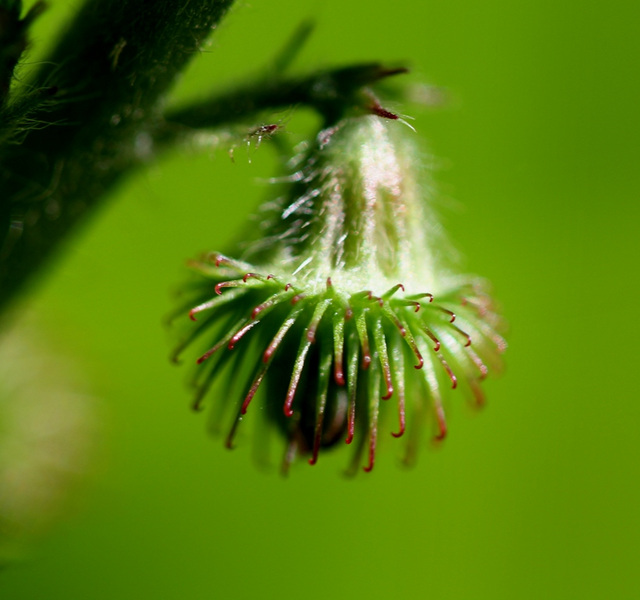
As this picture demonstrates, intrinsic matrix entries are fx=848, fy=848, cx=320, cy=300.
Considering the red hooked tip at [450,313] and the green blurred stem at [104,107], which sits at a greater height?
the green blurred stem at [104,107]

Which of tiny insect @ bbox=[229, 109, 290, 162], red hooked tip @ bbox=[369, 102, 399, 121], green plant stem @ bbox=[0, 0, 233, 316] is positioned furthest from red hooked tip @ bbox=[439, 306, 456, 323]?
green plant stem @ bbox=[0, 0, 233, 316]

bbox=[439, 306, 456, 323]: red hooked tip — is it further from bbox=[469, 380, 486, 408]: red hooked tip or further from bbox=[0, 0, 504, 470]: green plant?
bbox=[469, 380, 486, 408]: red hooked tip

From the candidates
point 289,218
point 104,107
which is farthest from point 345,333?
point 104,107

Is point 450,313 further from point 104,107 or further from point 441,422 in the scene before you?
point 104,107

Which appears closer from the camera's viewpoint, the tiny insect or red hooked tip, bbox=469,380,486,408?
the tiny insect

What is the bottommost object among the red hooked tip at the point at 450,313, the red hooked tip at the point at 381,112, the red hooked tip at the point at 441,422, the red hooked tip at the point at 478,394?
the red hooked tip at the point at 441,422

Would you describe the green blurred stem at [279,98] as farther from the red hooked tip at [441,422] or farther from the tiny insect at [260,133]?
the red hooked tip at [441,422]

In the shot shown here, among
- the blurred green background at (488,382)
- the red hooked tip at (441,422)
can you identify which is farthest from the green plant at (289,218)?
the blurred green background at (488,382)
